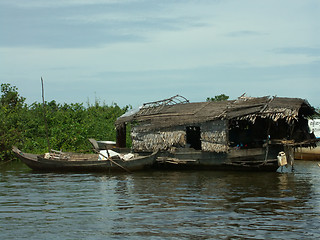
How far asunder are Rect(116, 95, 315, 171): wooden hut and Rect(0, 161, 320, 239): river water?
0.89 meters

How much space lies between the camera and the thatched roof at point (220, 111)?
60.8 ft

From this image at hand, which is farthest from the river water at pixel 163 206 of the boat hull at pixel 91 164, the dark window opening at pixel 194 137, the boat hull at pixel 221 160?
the dark window opening at pixel 194 137

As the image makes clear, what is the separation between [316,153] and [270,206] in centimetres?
1511

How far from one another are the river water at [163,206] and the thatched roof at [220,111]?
8.03 feet

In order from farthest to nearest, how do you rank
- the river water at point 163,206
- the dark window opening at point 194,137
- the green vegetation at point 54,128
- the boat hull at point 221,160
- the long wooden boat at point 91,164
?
the green vegetation at point 54,128 < the dark window opening at point 194,137 < the long wooden boat at point 91,164 < the boat hull at point 221,160 < the river water at point 163,206

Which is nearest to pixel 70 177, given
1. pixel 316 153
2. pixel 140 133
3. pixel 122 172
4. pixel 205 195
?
pixel 122 172

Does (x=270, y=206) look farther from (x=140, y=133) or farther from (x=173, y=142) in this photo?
(x=140, y=133)

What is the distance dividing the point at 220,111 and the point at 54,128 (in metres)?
12.2

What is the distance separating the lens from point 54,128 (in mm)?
28234

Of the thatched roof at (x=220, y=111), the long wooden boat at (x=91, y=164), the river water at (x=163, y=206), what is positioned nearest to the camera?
the river water at (x=163, y=206)

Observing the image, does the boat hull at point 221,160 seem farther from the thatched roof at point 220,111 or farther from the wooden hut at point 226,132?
the thatched roof at point 220,111


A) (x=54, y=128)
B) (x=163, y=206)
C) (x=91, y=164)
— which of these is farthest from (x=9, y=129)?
(x=163, y=206)

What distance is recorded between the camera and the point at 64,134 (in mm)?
27328

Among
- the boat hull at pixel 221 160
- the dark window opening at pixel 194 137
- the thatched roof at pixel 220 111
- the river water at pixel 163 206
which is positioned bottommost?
the river water at pixel 163 206
